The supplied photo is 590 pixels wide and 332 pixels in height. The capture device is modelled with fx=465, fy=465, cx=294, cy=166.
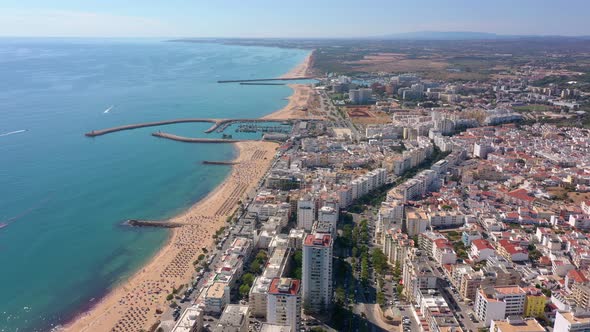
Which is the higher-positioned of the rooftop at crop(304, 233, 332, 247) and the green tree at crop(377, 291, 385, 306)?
the rooftop at crop(304, 233, 332, 247)

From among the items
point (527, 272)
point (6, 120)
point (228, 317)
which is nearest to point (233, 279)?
point (228, 317)

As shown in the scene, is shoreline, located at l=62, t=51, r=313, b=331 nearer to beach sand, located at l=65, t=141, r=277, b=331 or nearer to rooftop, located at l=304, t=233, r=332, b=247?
beach sand, located at l=65, t=141, r=277, b=331

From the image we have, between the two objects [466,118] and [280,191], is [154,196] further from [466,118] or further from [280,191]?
[466,118]

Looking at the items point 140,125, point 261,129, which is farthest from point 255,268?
point 140,125

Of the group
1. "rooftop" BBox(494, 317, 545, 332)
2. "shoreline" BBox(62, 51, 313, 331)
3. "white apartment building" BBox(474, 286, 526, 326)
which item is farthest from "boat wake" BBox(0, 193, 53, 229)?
"rooftop" BBox(494, 317, 545, 332)

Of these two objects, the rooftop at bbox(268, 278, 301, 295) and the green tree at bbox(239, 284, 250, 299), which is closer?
the rooftop at bbox(268, 278, 301, 295)

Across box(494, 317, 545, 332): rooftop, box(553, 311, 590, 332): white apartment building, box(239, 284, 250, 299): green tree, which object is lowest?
box(239, 284, 250, 299): green tree

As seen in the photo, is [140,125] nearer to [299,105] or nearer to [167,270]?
[299,105]

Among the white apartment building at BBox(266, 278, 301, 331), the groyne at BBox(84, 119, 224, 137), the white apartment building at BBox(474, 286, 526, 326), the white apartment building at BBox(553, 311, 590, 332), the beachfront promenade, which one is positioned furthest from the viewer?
the beachfront promenade
